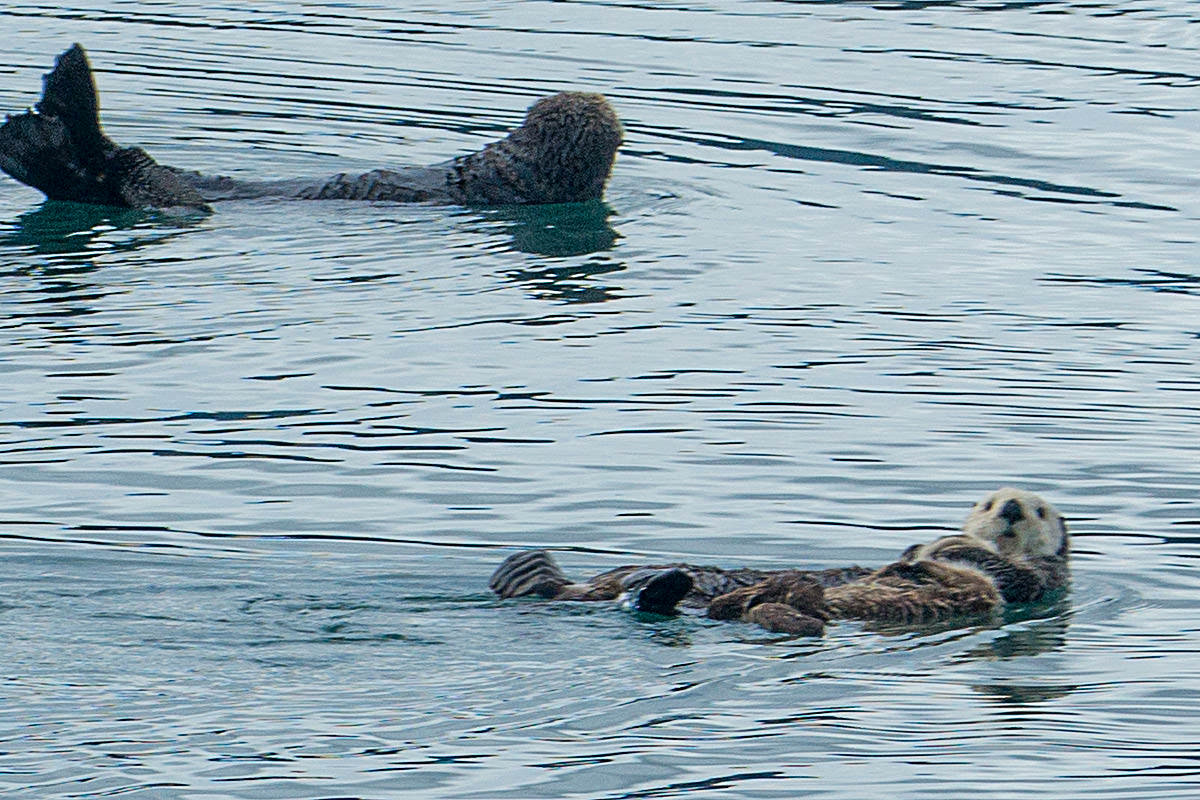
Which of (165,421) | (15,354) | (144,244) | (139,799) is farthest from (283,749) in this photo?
(144,244)

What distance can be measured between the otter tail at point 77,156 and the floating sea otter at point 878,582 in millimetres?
5885

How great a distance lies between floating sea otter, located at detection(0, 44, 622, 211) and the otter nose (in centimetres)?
591

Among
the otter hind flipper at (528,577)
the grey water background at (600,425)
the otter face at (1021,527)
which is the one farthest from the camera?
the otter face at (1021,527)

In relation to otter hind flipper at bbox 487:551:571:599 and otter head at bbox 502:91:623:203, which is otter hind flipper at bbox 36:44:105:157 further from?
otter hind flipper at bbox 487:551:571:599

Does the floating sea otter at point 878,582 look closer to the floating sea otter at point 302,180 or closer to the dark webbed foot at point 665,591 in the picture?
the dark webbed foot at point 665,591

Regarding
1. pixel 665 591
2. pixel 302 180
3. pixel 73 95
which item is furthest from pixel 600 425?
pixel 73 95

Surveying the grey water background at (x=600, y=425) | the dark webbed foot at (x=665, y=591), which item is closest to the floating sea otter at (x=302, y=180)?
the grey water background at (x=600, y=425)

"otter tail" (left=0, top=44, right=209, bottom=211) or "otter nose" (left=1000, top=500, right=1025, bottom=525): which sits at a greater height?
"otter tail" (left=0, top=44, right=209, bottom=211)

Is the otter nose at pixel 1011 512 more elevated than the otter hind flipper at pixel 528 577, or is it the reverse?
the otter nose at pixel 1011 512

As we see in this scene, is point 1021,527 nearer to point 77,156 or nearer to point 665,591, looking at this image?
point 665,591

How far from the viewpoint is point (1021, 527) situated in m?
6.88

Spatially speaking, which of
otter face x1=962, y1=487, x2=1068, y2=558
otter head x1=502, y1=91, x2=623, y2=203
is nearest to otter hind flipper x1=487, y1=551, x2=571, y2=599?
otter face x1=962, y1=487, x2=1068, y2=558

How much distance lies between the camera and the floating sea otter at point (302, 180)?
11734mm

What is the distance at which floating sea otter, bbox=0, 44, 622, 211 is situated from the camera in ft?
38.5
